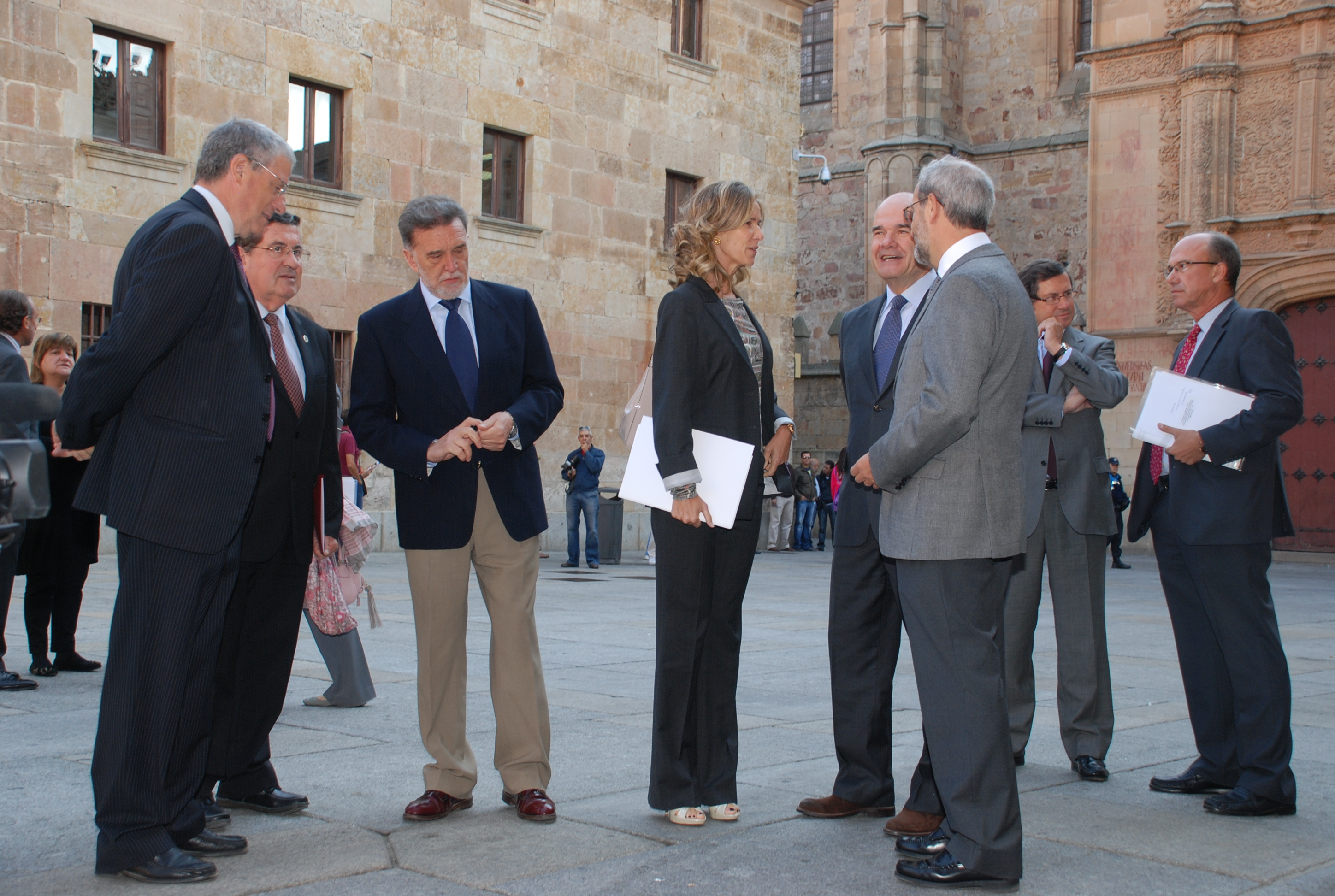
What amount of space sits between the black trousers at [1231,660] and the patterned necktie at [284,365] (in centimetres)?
305

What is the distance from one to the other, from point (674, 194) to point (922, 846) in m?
18.5

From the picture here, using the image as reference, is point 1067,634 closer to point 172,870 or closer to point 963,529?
point 963,529

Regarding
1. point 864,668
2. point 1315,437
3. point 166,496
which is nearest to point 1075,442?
point 864,668

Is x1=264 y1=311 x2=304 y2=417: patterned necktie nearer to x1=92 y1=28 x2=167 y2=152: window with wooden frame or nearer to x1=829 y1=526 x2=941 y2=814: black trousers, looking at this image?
x1=829 y1=526 x2=941 y2=814: black trousers

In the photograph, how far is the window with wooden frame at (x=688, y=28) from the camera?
21.1m

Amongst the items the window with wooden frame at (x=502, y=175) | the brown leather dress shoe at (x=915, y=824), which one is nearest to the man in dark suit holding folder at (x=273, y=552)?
the brown leather dress shoe at (x=915, y=824)

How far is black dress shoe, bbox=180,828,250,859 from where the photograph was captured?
143 inches

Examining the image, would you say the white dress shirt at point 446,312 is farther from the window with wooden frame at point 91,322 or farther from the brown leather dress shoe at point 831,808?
the window with wooden frame at point 91,322

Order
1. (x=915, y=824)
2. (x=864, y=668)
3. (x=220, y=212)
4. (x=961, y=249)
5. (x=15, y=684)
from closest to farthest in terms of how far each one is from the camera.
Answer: (x=961, y=249), (x=220, y=212), (x=915, y=824), (x=864, y=668), (x=15, y=684)

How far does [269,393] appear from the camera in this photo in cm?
378

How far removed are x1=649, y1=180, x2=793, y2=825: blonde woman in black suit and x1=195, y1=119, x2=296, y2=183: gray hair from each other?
123 centimetres

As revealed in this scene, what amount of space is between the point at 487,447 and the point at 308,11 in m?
13.8

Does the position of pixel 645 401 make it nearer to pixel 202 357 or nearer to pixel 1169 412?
pixel 202 357

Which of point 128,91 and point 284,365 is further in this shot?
point 128,91
